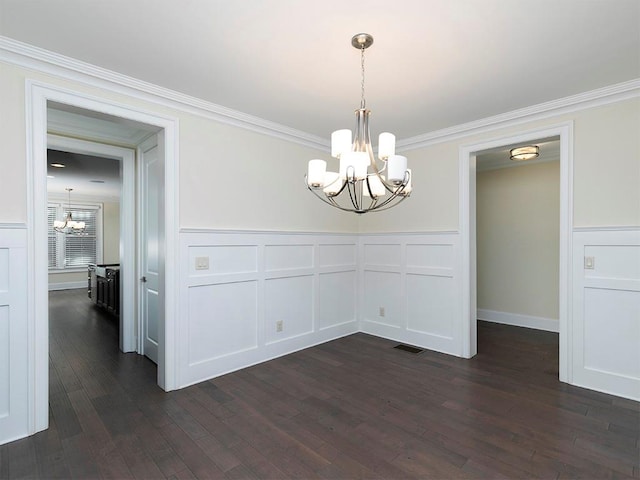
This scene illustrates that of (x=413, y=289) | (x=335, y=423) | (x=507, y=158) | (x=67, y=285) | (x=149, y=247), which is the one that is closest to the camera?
(x=335, y=423)

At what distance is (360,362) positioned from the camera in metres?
3.54

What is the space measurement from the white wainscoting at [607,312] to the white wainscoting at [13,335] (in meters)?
4.32

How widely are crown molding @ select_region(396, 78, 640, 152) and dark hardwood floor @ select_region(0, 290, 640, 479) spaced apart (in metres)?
2.47

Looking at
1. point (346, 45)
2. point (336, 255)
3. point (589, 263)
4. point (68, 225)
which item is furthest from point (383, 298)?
point (68, 225)

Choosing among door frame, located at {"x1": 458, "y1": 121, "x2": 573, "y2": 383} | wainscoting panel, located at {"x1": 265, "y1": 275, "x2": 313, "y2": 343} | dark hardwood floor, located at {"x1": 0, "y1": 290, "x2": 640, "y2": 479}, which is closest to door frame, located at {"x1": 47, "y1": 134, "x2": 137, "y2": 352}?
dark hardwood floor, located at {"x1": 0, "y1": 290, "x2": 640, "y2": 479}

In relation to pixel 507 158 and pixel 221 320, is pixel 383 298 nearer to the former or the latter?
pixel 221 320

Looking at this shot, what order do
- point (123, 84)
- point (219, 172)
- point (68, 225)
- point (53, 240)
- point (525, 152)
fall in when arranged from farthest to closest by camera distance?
point (53, 240), point (68, 225), point (525, 152), point (219, 172), point (123, 84)

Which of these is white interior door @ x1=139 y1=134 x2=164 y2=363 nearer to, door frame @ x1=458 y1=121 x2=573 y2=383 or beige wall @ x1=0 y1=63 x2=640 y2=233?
beige wall @ x1=0 y1=63 x2=640 y2=233

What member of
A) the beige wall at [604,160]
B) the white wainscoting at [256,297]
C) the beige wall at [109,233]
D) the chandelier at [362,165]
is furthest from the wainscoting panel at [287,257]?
the beige wall at [109,233]

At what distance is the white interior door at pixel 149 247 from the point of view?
3582 millimetres

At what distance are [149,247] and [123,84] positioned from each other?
5.85ft

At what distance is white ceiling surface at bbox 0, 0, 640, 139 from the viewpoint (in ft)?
5.96

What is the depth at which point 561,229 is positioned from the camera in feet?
10.1

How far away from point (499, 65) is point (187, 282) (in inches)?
120
